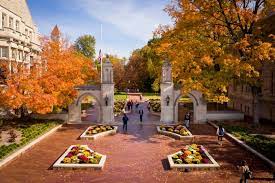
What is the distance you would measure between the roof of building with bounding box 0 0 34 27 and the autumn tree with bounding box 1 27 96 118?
8.96 meters

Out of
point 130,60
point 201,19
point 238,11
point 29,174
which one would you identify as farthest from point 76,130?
point 130,60

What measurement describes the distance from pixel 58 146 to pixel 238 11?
65.1 feet

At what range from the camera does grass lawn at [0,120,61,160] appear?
920 inches

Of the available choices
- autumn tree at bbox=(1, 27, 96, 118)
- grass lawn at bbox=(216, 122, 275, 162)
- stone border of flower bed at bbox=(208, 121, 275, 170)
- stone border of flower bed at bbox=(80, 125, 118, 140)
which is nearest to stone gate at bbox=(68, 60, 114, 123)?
autumn tree at bbox=(1, 27, 96, 118)

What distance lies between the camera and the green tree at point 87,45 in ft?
374

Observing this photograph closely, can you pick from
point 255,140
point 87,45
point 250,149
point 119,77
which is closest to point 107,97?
point 255,140

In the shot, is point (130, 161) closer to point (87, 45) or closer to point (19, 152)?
point (19, 152)

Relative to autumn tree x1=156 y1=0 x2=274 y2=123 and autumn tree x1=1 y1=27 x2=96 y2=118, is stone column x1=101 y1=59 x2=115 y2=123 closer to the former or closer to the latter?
autumn tree x1=1 y1=27 x2=96 y2=118

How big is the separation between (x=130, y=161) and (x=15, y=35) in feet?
88.6

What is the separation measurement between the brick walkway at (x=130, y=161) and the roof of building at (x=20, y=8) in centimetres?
2076

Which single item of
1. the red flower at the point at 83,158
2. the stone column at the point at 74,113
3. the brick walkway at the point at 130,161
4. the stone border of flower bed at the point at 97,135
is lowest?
the brick walkway at the point at 130,161

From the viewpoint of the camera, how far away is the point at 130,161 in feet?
72.6

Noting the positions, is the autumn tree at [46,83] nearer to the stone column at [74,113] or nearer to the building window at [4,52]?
the stone column at [74,113]

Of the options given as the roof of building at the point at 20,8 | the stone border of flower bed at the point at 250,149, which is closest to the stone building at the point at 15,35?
the roof of building at the point at 20,8
